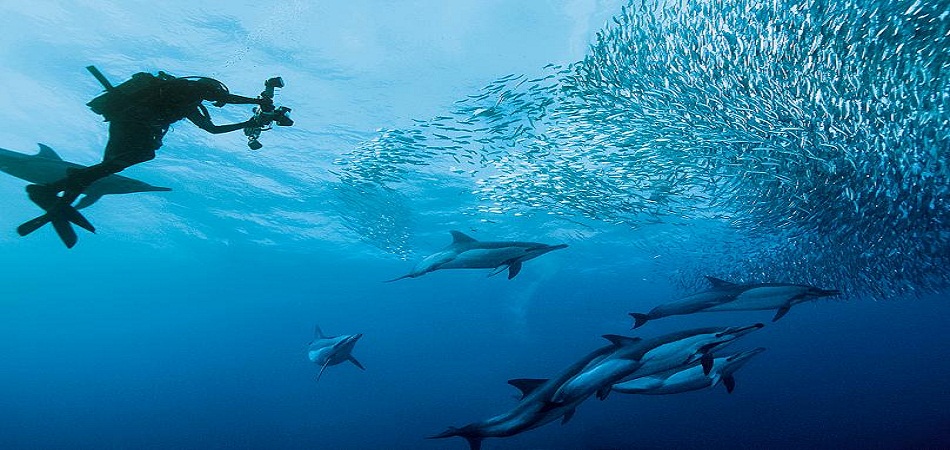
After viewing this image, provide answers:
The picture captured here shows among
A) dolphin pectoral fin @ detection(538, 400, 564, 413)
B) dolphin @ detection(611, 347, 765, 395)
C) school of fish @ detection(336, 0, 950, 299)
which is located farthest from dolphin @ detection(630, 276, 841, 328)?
school of fish @ detection(336, 0, 950, 299)

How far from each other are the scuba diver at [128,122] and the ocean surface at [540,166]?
0.31 m

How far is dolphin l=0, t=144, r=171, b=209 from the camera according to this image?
2.22 metres

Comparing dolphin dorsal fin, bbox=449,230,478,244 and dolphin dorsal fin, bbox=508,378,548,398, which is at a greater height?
dolphin dorsal fin, bbox=449,230,478,244

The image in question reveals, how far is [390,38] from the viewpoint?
11828 millimetres

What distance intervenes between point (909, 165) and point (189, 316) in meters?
75.7

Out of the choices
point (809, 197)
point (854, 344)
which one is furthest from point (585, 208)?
point (854, 344)

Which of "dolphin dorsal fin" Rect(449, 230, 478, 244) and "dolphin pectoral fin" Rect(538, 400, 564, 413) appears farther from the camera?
"dolphin dorsal fin" Rect(449, 230, 478, 244)

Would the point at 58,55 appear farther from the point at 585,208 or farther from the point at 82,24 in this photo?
the point at 585,208

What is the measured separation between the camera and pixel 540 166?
14.9 meters

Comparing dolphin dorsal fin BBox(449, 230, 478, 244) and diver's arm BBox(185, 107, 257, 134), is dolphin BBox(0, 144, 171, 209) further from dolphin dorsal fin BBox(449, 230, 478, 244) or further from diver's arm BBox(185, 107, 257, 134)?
dolphin dorsal fin BBox(449, 230, 478, 244)

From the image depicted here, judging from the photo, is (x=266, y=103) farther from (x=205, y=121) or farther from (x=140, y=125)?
(x=140, y=125)

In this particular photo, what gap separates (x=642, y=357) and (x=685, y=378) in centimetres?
237

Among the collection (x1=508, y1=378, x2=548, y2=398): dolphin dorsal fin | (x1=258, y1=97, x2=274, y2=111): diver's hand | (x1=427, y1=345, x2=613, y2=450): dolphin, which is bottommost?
(x1=427, y1=345, x2=613, y2=450): dolphin

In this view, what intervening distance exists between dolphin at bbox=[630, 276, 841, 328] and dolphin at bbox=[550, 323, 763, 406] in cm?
55
